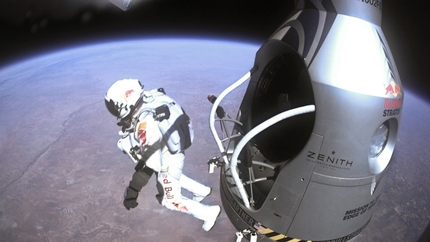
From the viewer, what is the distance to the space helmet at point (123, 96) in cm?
179

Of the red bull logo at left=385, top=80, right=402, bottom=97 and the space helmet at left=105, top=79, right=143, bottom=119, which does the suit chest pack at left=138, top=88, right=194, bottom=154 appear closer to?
the space helmet at left=105, top=79, right=143, bottom=119

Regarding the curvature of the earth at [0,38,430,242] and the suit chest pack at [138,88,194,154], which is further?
the curvature of the earth at [0,38,430,242]

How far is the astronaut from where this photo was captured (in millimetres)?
1771

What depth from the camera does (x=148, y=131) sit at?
1745 millimetres

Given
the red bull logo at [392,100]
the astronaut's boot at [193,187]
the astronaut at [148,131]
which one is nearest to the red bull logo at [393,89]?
the red bull logo at [392,100]

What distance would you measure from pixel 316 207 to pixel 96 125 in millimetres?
5268

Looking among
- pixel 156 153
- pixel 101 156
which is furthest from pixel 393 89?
pixel 101 156

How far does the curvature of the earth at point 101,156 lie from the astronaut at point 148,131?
1.27 metres

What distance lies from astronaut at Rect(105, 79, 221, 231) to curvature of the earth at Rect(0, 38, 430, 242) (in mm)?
1267

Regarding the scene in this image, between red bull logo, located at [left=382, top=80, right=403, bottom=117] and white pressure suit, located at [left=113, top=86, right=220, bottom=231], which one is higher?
red bull logo, located at [left=382, top=80, right=403, bottom=117]

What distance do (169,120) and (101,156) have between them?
3902 mm

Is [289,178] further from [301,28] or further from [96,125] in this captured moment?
[96,125]

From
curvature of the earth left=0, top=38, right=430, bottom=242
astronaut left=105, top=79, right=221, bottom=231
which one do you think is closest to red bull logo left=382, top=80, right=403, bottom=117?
curvature of the earth left=0, top=38, right=430, bottom=242

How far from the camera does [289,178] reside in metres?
1.25
